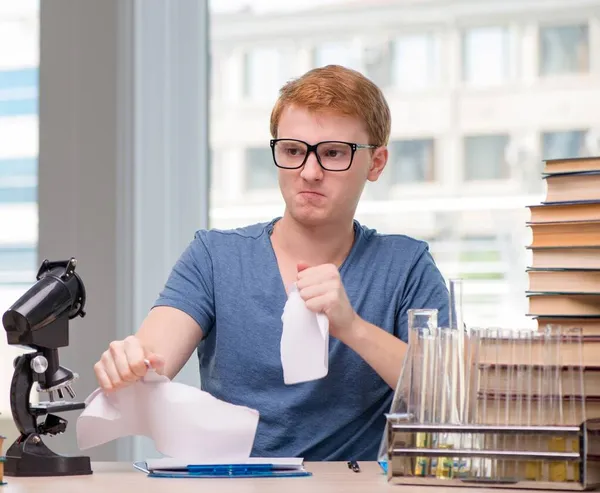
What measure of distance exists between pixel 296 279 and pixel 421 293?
0.27 m

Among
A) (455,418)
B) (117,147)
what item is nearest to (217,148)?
(117,147)

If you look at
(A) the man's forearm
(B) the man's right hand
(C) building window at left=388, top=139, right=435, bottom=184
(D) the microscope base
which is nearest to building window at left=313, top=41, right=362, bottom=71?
(C) building window at left=388, top=139, right=435, bottom=184

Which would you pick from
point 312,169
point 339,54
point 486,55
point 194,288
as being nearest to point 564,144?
point 486,55

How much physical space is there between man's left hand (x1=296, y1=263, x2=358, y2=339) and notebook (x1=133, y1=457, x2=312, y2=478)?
24cm

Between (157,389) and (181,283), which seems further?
(181,283)

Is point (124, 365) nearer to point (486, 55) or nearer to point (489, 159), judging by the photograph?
point (489, 159)

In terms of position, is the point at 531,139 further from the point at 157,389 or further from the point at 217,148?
the point at 157,389

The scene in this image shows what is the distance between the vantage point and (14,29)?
2.60 meters

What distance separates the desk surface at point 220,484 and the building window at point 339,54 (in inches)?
55.5

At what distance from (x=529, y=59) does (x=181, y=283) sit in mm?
1132

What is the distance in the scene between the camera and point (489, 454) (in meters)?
1.07

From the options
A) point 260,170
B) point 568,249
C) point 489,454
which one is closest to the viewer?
point 489,454

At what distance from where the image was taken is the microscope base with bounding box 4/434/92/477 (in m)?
1.24

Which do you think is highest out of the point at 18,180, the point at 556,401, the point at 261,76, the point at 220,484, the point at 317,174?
the point at 261,76
